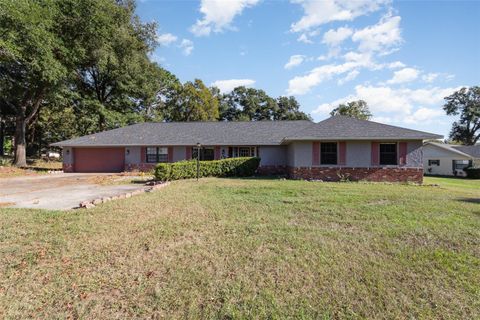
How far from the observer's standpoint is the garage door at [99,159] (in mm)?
21844

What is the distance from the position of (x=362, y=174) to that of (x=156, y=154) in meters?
14.6

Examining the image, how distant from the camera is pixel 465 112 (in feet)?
176

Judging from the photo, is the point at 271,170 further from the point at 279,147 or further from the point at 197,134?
the point at 197,134

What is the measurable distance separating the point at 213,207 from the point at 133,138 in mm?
16560

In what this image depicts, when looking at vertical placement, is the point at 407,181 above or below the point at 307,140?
below

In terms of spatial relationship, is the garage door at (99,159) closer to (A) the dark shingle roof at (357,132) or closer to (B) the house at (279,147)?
(B) the house at (279,147)

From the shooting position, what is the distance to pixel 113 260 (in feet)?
14.0

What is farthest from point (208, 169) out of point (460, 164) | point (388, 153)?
point (460, 164)

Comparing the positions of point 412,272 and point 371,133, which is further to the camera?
point 371,133

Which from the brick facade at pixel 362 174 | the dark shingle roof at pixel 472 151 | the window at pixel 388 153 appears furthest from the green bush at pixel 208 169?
the dark shingle roof at pixel 472 151

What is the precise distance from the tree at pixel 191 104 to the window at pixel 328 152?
2718 centimetres

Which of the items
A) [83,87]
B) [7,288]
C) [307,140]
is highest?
[83,87]

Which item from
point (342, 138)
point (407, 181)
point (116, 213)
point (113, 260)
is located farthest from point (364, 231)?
point (407, 181)

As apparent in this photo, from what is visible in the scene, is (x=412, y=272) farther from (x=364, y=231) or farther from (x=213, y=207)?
(x=213, y=207)
